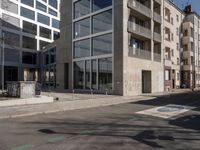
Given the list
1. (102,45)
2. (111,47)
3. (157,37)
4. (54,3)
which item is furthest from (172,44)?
(54,3)

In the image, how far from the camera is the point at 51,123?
423 inches

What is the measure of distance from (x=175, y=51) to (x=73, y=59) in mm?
22402

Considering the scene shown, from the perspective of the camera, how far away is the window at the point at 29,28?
54897mm

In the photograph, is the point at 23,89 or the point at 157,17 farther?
the point at 157,17

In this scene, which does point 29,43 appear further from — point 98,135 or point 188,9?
point 98,135

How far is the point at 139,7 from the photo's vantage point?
1281 inches

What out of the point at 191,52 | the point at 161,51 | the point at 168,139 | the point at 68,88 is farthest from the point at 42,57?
the point at 168,139

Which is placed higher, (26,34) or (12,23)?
(12,23)

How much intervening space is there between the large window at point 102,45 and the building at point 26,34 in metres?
22.4

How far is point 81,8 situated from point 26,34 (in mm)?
23285

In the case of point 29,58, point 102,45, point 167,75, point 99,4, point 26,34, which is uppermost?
point 26,34

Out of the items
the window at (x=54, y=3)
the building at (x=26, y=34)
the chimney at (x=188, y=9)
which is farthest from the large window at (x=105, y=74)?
the window at (x=54, y=3)

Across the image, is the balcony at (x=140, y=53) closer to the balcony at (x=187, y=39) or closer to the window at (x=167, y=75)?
the window at (x=167, y=75)

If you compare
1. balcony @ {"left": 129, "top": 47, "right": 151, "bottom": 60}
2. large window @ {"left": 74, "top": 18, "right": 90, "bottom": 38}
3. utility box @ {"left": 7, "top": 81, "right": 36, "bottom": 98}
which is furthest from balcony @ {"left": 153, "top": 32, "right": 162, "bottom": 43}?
utility box @ {"left": 7, "top": 81, "right": 36, "bottom": 98}
